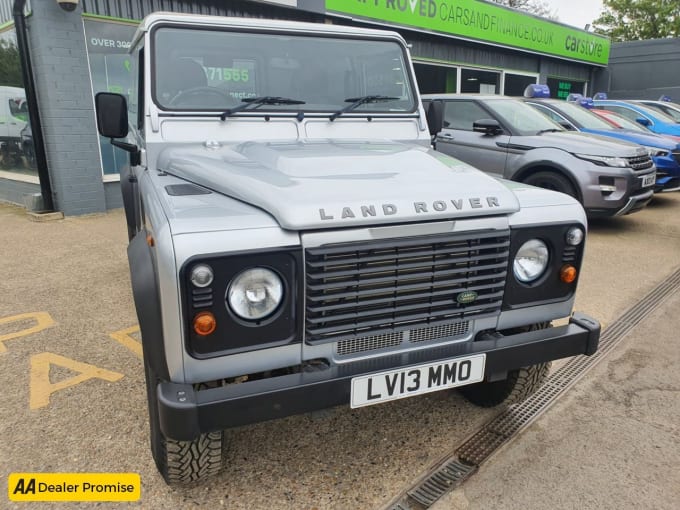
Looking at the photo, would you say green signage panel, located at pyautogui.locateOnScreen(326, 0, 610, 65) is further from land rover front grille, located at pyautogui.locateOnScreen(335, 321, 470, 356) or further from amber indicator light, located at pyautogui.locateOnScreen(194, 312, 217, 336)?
amber indicator light, located at pyautogui.locateOnScreen(194, 312, 217, 336)

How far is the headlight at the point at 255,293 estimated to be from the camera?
1.81m

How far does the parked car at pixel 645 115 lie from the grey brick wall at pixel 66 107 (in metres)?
9.68

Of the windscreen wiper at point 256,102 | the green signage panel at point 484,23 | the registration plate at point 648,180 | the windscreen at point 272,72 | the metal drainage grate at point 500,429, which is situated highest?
the green signage panel at point 484,23

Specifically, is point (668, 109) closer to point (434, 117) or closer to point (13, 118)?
point (434, 117)

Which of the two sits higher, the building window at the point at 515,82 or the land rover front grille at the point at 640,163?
the building window at the point at 515,82

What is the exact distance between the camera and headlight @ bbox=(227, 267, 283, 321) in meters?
1.81

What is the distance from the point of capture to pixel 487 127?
6.93 metres

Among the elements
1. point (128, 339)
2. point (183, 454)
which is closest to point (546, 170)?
point (128, 339)

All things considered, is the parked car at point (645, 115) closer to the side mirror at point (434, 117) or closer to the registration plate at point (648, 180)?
the registration plate at point (648, 180)

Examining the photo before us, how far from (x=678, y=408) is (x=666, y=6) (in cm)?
3410

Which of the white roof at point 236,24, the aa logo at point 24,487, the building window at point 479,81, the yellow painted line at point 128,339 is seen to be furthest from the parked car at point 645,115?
the aa logo at point 24,487

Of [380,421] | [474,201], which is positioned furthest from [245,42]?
[380,421]

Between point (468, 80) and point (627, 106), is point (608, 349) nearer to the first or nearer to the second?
point (627, 106)

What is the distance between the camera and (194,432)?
1.75 metres
